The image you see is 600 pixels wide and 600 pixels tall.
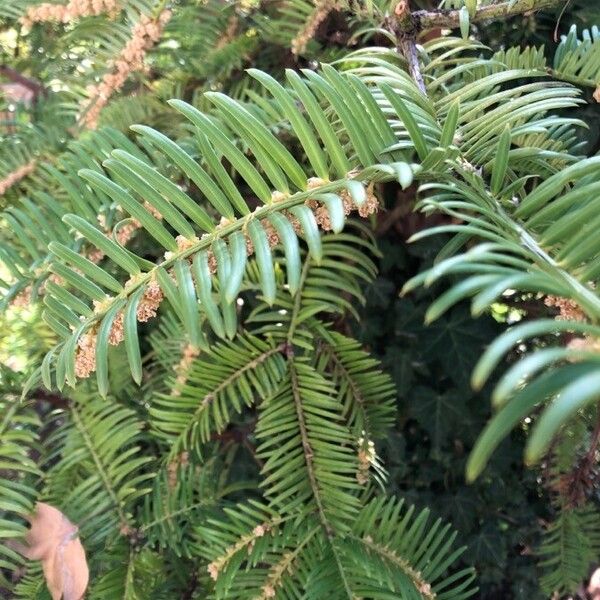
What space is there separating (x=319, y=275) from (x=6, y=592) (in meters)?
0.41

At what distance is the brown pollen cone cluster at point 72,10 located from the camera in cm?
57

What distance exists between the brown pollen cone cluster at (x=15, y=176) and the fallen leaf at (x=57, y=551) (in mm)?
318

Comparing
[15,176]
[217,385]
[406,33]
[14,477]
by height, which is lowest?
[14,477]

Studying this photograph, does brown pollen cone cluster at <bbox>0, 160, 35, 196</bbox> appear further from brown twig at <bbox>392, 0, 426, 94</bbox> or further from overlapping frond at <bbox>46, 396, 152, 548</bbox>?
brown twig at <bbox>392, 0, 426, 94</bbox>

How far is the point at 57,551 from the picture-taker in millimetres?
505

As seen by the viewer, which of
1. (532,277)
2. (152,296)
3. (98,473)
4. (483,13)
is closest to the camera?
(532,277)

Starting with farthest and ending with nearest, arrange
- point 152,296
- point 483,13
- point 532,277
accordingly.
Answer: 1. point 483,13
2. point 152,296
3. point 532,277

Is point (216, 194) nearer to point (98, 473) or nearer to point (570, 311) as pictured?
point (570, 311)

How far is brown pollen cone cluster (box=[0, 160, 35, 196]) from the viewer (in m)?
0.64

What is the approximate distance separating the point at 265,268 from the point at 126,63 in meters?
0.43

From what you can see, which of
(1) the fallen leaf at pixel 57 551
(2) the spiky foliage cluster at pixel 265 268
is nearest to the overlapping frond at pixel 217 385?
(2) the spiky foliage cluster at pixel 265 268

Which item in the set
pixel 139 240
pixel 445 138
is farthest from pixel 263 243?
pixel 139 240

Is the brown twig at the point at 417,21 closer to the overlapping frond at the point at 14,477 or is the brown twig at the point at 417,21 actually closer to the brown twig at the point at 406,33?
the brown twig at the point at 406,33

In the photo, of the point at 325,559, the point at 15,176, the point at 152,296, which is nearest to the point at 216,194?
the point at 152,296
